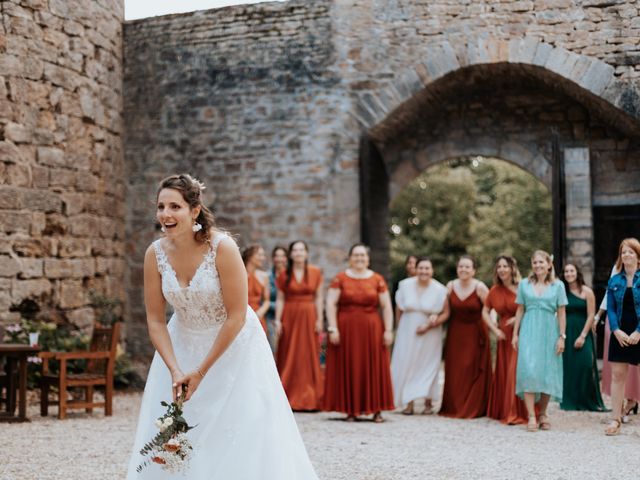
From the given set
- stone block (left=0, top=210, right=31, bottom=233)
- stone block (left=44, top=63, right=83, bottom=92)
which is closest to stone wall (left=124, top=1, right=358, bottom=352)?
stone block (left=44, top=63, right=83, bottom=92)

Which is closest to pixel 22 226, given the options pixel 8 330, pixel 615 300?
pixel 8 330

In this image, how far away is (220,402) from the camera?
133 inches

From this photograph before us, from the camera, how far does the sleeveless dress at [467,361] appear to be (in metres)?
8.34

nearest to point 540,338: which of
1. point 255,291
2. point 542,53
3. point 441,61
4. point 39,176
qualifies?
point 255,291

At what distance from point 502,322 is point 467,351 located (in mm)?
495

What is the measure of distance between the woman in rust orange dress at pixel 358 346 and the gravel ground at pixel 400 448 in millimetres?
200

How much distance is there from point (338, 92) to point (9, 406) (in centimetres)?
529

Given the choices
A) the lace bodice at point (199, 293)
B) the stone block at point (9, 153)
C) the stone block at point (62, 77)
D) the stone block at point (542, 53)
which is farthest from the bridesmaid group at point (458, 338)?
the lace bodice at point (199, 293)

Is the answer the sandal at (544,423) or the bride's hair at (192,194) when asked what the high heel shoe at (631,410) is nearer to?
the sandal at (544,423)

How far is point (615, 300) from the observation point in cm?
687

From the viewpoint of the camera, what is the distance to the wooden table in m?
7.43

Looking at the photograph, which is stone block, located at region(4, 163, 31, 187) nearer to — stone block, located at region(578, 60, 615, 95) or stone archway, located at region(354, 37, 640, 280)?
stone archway, located at region(354, 37, 640, 280)

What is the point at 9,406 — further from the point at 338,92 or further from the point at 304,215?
the point at 338,92

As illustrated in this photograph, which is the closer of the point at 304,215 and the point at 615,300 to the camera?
the point at 615,300
